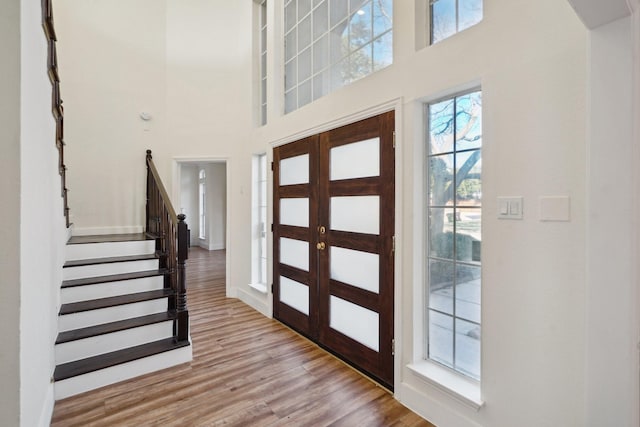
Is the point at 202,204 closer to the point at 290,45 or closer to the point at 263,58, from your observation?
the point at 263,58

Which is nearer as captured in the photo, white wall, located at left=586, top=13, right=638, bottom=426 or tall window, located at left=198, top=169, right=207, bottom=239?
white wall, located at left=586, top=13, right=638, bottom=426

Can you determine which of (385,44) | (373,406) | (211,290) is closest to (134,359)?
(373,406)

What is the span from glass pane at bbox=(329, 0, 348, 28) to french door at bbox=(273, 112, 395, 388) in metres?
1.05

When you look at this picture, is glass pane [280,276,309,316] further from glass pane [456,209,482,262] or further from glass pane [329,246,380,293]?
glass pane [456,209,482,262]

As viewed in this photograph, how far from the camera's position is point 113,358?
256 centimetres

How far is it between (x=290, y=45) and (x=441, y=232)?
2.79 metres

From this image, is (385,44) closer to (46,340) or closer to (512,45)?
(512,45)

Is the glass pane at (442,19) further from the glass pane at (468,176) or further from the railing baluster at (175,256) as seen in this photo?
the railing baluster at (175,256)

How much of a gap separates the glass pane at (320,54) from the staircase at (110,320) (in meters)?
2.62

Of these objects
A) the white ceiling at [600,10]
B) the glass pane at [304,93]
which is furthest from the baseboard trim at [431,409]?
the glass pane at [304,93]

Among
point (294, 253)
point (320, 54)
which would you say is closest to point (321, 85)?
point (320, 54)

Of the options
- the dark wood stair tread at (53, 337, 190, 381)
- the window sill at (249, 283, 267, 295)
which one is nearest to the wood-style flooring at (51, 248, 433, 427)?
the dark wood stair tread at (53, 337, 190, 381)

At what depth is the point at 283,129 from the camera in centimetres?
356

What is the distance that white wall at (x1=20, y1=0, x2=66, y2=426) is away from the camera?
140 centimetres
